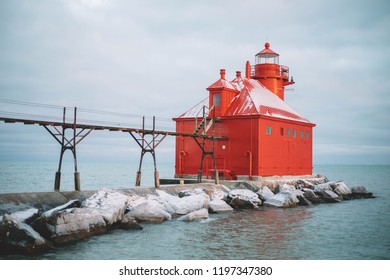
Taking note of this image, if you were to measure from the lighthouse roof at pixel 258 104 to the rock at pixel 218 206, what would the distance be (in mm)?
7907

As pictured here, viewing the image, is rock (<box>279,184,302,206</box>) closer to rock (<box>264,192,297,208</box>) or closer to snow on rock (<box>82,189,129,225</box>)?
rock (<box>264,192,297,208</box>)

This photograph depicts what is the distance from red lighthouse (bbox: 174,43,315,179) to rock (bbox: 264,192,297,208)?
131 inches

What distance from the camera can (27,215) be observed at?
1432 centimetres

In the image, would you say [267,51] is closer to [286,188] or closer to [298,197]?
[286,188]

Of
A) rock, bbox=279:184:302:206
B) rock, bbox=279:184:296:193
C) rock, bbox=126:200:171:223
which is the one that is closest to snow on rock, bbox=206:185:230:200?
rock, bbox=279:184:302:206

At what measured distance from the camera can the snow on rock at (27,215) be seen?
14.1 metres

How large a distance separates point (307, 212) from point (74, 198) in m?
11.5

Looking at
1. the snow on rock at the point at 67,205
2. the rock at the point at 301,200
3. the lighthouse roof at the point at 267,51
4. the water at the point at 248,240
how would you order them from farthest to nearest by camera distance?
the lighthouse roof at the point at 267,51, the rock at the point at 301,200, the snow on rock at the point at 67,205, the water at the point at 248,240

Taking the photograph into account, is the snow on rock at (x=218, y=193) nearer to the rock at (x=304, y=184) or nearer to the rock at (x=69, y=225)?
the rock at (x=304, y=184)

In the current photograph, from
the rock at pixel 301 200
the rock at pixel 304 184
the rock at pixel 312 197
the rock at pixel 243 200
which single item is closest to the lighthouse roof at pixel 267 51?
the rock at pixel 304 184

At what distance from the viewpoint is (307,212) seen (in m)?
22.3

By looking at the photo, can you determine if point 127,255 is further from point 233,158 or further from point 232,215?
point 233,158
